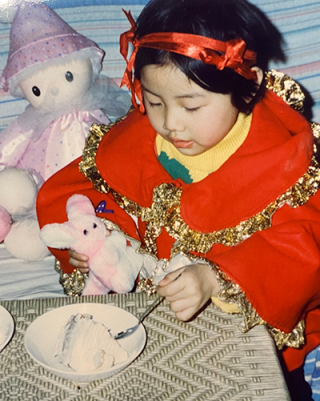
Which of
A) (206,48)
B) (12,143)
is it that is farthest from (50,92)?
(206,48)

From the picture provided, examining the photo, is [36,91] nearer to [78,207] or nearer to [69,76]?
[69,76]

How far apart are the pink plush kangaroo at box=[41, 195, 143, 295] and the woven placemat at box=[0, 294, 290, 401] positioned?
143mm

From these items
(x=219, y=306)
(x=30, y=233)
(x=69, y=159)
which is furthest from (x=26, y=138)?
(x=219, y=306)

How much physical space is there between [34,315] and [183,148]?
0.38m

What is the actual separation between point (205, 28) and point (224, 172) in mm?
242

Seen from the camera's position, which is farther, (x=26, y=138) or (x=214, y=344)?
(x=26, y=138)

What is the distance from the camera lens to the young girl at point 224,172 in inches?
32.3

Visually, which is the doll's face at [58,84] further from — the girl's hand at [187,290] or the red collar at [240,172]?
the girl's hand at [187,290]

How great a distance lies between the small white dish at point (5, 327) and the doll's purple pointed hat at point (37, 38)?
0.64m

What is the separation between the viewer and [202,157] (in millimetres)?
986

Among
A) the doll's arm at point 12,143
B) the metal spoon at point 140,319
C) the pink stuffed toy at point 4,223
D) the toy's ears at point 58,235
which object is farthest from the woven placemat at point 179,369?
the doll's arm at point 12,143

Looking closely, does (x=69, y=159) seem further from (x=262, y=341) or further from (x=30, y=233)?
(x=262, y=341)

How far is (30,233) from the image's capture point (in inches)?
50.6

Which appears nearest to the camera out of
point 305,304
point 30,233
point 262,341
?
point 262,341
